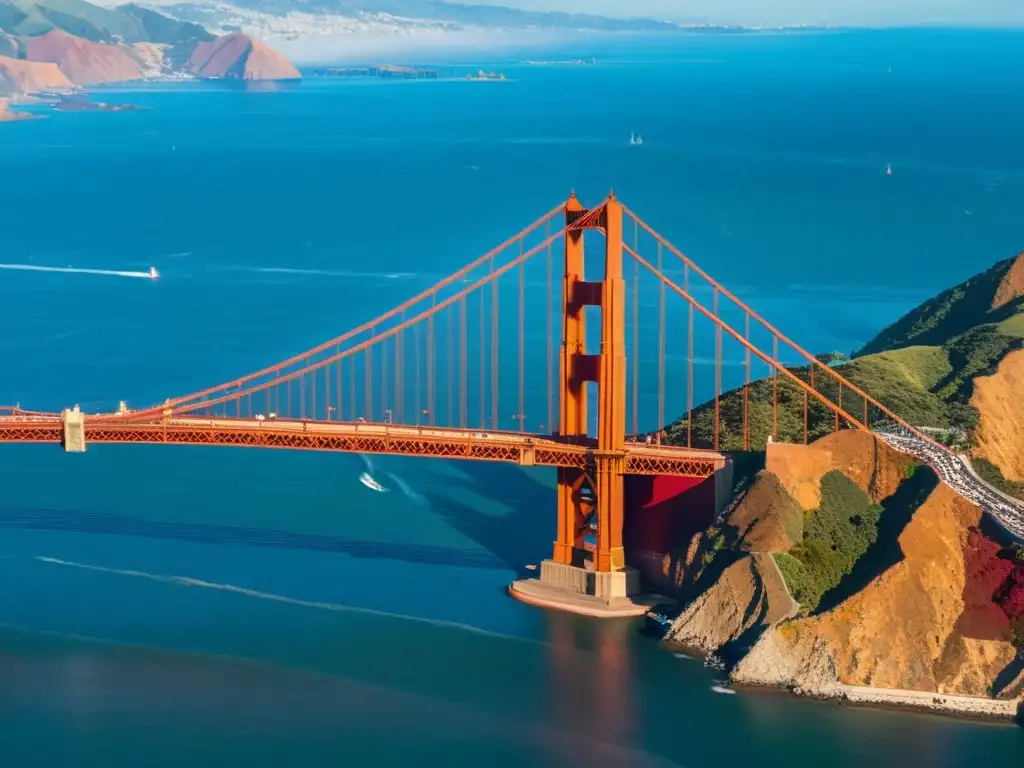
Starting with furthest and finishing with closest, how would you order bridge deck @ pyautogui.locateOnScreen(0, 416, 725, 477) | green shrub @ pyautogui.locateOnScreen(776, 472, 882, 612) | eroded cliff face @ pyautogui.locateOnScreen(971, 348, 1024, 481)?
eroded cliff face @ pyautogui.locateOnScreen(971, 348, 1024, 481) → bridge deck @ pyautogui.locateOnScreen(0, 416, 725, 477) → green shrub @ pyautogui.locateOnScreen(776, 472, 882, 612)

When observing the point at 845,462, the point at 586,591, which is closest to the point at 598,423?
the point at 586,591

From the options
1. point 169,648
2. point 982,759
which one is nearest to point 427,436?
point 169,648

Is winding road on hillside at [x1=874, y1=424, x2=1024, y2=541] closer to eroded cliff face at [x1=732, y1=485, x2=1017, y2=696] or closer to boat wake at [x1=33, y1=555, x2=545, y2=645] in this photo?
eroded cliff face at [x1=732, y1=485, x2=1017, y2=696]

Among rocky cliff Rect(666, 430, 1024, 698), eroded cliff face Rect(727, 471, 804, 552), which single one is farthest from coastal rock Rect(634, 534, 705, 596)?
eroded cliff face Rect(727, 471, 804, 552)

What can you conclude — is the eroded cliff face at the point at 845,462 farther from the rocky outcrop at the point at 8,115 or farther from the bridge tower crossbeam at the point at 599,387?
the rocky outcrop at the point at 8,115

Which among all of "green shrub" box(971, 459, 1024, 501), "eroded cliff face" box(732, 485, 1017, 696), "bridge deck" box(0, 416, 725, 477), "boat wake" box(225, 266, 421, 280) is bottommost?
"eroded cliff face" box(732, 485, 1017, 696)

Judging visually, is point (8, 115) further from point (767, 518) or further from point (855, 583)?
point (855, 583)

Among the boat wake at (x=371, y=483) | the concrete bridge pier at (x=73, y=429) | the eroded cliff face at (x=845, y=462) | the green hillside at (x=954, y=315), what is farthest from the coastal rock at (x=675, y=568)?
the green hillside at (x=954, y=315)
